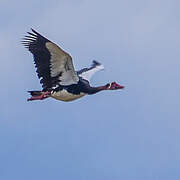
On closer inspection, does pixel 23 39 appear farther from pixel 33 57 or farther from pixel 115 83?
pixel 115 83

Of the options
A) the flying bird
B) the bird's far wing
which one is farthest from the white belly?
the bird's far wing

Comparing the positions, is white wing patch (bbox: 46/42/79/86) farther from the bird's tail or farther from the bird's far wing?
the bird's far wing

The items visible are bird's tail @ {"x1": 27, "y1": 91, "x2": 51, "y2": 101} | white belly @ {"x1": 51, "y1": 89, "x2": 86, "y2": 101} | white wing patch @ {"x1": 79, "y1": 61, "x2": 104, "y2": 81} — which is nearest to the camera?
bird's tail @ {"x1": 27, "y1": 91, "x2": 51, "y2": 101}

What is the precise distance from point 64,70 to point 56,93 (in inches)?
39.5

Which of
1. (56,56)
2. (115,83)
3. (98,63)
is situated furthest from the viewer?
(98,63)

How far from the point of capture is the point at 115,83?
46.1 metres

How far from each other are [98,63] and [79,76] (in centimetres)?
340

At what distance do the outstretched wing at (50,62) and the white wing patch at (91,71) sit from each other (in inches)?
103

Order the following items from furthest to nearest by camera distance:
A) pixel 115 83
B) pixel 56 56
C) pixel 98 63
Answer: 1. pixel 98 63
2. pixel 115 83
3. pixel 56 56

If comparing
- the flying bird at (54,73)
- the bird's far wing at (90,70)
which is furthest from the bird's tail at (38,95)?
the bird's far wing at (90,70)

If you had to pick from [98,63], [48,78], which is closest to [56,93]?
[48,78]

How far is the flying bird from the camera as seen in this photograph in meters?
43.2

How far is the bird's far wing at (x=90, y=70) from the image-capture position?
1873 inches

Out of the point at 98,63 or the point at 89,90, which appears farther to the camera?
the point at 98,63
